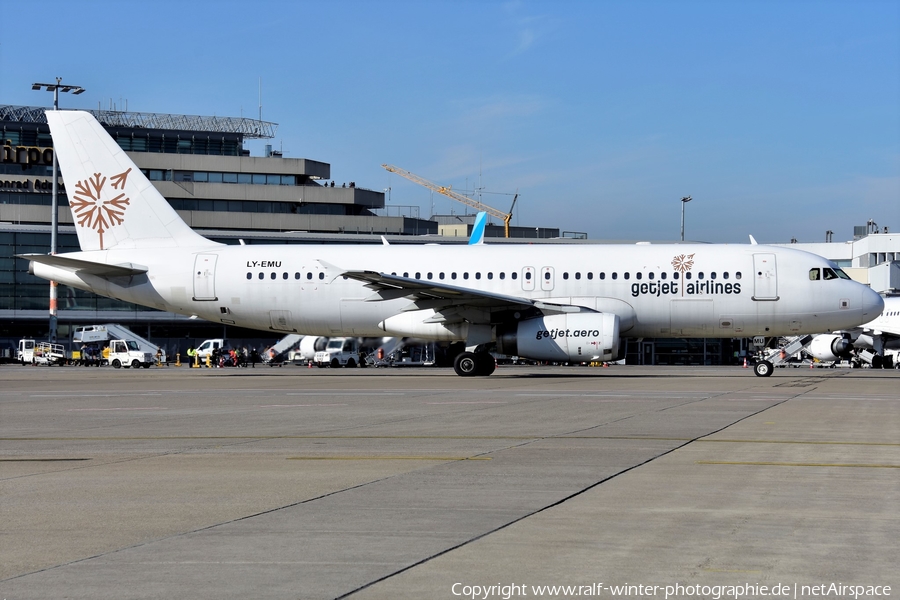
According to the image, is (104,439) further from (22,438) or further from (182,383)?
(182,383)

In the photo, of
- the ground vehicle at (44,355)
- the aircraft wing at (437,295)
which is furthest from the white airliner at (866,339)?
the ground vehicle at (44,355)

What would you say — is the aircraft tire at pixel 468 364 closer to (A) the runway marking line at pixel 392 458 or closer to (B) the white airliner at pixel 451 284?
(B) the white airliner at pixel 451 284

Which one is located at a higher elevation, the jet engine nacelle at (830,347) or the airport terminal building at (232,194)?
the airport terminal building at (232,194)

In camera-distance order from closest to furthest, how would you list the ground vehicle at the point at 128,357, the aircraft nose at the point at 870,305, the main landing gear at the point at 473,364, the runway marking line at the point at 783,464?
the runway marking line at the point at 783,464 < the aircraft nose at the point at 870,305 < the main landing gear at the point at 473,364 < the ground vehicle at the point at 128,357

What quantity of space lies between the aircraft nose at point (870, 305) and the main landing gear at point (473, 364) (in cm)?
1152

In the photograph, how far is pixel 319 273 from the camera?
3250 centimetres

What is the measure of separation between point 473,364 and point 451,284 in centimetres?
276

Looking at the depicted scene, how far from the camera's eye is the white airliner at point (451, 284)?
29.8 meters

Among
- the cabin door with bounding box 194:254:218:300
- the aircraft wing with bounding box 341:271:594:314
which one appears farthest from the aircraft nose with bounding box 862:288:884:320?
the cabin door with bounding box 194:254:218:300

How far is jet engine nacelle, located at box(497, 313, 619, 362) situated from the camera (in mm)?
28281

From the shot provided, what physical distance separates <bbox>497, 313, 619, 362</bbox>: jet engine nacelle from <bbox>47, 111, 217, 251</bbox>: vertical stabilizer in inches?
482

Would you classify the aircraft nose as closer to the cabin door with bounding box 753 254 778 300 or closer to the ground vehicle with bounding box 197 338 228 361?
the cabin door with bounding box 753 254 778 300

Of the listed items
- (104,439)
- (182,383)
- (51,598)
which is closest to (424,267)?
(182,383)

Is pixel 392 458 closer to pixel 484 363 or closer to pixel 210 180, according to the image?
pixel 484 363
